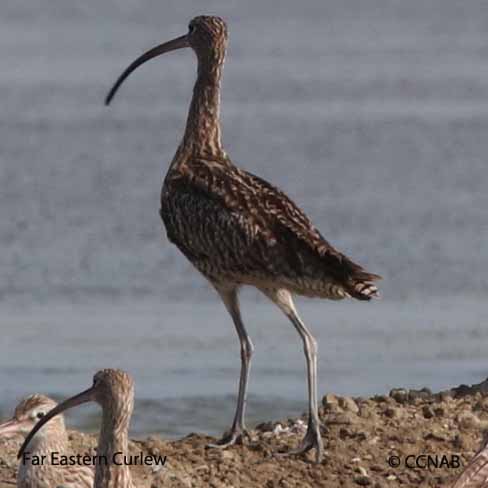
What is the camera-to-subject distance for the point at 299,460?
34.6ft

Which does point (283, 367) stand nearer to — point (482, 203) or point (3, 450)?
point (3, 450)

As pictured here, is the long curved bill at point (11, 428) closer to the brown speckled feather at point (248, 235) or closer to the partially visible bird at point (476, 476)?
the brown speckled feather at point (248, 235)

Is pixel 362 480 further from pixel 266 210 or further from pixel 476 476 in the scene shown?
pixel 476 476

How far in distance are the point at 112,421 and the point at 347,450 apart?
1.62 meters

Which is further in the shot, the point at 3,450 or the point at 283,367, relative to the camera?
the point at 283,367

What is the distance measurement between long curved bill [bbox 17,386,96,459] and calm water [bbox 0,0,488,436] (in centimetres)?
335

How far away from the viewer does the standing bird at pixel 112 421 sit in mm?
9062

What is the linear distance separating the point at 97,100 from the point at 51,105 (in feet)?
2.81

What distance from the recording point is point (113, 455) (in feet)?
30.3

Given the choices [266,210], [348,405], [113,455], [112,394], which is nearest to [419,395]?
[348,405]

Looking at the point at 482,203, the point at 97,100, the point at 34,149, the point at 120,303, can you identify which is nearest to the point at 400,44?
the point at 97,100

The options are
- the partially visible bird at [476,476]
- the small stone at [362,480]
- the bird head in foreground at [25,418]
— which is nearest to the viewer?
the partially visible bird at [476,476]

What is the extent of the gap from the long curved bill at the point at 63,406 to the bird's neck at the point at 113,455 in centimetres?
22

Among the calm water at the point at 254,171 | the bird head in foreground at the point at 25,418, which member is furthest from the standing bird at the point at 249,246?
the calm water at the point at 254,171
